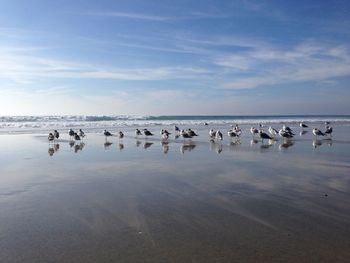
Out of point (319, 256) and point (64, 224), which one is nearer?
point (319, 256)

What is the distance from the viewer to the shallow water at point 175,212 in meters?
5.89

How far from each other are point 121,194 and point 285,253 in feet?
15.8

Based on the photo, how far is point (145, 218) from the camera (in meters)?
7.55

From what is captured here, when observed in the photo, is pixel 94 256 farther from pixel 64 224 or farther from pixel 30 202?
pixel 30 202

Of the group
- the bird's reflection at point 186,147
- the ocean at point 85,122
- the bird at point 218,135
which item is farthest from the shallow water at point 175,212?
the ocean at point 85,122

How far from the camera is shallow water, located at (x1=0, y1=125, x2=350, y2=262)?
19.3ft

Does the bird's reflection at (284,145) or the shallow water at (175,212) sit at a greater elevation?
the bird's reflection at (284,145)

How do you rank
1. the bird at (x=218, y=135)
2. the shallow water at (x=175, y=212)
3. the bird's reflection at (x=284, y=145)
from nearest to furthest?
the shallow water at (x=175, y=212)
the bird's reflection at (x=284, y=145)
the bird at (x=218, y=135)

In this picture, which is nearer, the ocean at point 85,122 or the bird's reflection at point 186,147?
the bird's reflection at point 186,147

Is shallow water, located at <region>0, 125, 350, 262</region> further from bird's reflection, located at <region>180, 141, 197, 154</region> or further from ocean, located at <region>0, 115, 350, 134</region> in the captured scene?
ocean, located at <region>0, 115, 350, 134</region>

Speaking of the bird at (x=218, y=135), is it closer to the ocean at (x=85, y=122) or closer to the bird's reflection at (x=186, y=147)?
the bird's reflection at (x=186, y=147)

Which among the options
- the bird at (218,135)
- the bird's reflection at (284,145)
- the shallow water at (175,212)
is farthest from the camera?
the bird at (218,135)

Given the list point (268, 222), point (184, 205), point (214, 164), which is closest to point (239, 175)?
point (214, 164)

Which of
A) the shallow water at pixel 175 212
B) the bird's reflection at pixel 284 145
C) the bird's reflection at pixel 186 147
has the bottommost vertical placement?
the shallow water at pixel 175 212
